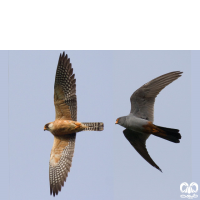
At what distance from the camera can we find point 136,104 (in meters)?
9.04

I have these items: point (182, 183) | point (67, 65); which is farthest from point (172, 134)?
point (67, 65)

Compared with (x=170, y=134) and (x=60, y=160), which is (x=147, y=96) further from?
(x=60, y=160)

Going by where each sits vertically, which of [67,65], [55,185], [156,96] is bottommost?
[55,185]

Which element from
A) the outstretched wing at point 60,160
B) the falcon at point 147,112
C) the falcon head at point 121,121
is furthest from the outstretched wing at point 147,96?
the outstretched wing at point 60,160

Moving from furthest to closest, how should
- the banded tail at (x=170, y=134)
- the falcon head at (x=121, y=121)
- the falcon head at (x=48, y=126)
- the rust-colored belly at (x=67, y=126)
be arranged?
the falcon head at (x=48, y=126)
the rust-colored belly at (x=67, y=126)
the falcon head at (x=121, y=121)
the banded tail at (x=170, y=134)

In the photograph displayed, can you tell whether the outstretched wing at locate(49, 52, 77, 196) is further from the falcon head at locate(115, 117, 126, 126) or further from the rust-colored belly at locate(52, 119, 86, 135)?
the falcon head at locate(115, 117, 126, 126)

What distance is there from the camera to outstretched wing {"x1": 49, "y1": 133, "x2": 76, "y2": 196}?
948 cm

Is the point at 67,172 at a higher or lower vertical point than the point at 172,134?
lower

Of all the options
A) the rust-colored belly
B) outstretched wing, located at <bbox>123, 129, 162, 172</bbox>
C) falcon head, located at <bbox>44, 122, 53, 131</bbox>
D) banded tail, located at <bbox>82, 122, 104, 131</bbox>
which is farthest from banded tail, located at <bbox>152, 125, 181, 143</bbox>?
falcon head, located at <bbox>44, 122, 53, 131</bbox>

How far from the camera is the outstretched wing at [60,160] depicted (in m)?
9.48

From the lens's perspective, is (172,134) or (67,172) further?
(67,172)

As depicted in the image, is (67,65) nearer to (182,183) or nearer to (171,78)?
(171,78)

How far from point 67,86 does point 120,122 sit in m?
1.55

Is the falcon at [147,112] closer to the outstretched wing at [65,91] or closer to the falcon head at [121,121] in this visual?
the falcon head at [121,121]
